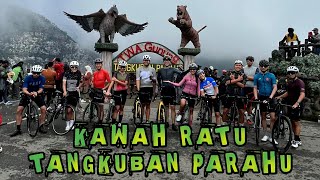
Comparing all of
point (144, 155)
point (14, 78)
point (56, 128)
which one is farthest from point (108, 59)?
point (144, 155)

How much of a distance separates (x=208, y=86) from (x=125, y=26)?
30.0ft

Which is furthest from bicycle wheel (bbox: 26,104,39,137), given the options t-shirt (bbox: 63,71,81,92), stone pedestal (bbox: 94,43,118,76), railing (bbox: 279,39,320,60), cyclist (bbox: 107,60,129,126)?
railing (bbox: 279,39,320,60)

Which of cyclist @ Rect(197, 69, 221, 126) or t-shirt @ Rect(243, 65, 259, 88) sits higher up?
t-shirt @ Rect(243, 65, 259, 88)

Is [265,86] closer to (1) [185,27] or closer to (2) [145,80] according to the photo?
(2) [145,80]

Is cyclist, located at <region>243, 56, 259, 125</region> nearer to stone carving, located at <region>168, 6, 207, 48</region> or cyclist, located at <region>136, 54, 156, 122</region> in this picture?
cyclist, located at <region>136, 54, 156, 122</region>

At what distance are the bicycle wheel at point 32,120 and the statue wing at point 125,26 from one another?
9006 millimetres

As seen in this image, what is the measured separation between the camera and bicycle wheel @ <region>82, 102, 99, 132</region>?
895cm

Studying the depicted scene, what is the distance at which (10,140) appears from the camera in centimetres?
786

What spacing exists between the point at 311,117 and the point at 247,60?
6588 millimetres

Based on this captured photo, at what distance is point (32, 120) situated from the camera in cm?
853

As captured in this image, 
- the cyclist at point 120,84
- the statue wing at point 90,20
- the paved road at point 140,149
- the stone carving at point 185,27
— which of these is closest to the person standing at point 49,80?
the paved road at point 140,149

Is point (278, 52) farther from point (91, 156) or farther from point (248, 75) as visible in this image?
point (91, 156)

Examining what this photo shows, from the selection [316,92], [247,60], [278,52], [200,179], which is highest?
[278,52]

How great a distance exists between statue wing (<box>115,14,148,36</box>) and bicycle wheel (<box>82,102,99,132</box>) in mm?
8398
